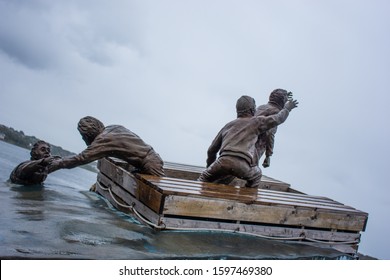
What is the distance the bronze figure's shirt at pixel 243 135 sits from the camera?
5.33m

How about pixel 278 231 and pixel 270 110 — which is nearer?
pixel 278 231

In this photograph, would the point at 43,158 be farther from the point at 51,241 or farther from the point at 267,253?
the point at 267,253

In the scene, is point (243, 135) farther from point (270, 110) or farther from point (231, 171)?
point (270, 110)

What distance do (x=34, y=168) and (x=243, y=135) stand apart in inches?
115

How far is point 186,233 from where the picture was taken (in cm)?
383

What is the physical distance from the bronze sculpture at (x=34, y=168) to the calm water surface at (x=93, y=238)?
194 mm

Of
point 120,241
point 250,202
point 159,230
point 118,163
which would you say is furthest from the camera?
point 118,163

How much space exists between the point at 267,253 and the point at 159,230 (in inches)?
44.3

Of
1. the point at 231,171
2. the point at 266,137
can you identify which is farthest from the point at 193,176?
the point at 231,171

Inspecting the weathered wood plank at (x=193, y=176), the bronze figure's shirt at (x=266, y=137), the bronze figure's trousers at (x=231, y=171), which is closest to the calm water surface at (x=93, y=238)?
the bronze figure's trousers at (x=231, y=171)

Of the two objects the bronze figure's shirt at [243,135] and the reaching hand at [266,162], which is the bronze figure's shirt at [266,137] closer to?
the reaching hand at [266,162]

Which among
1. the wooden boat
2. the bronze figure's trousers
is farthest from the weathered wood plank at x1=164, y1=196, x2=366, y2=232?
the bronze figure's trousers

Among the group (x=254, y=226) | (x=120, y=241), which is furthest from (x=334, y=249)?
(x=120, y=241)

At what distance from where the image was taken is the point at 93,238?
122 inches
